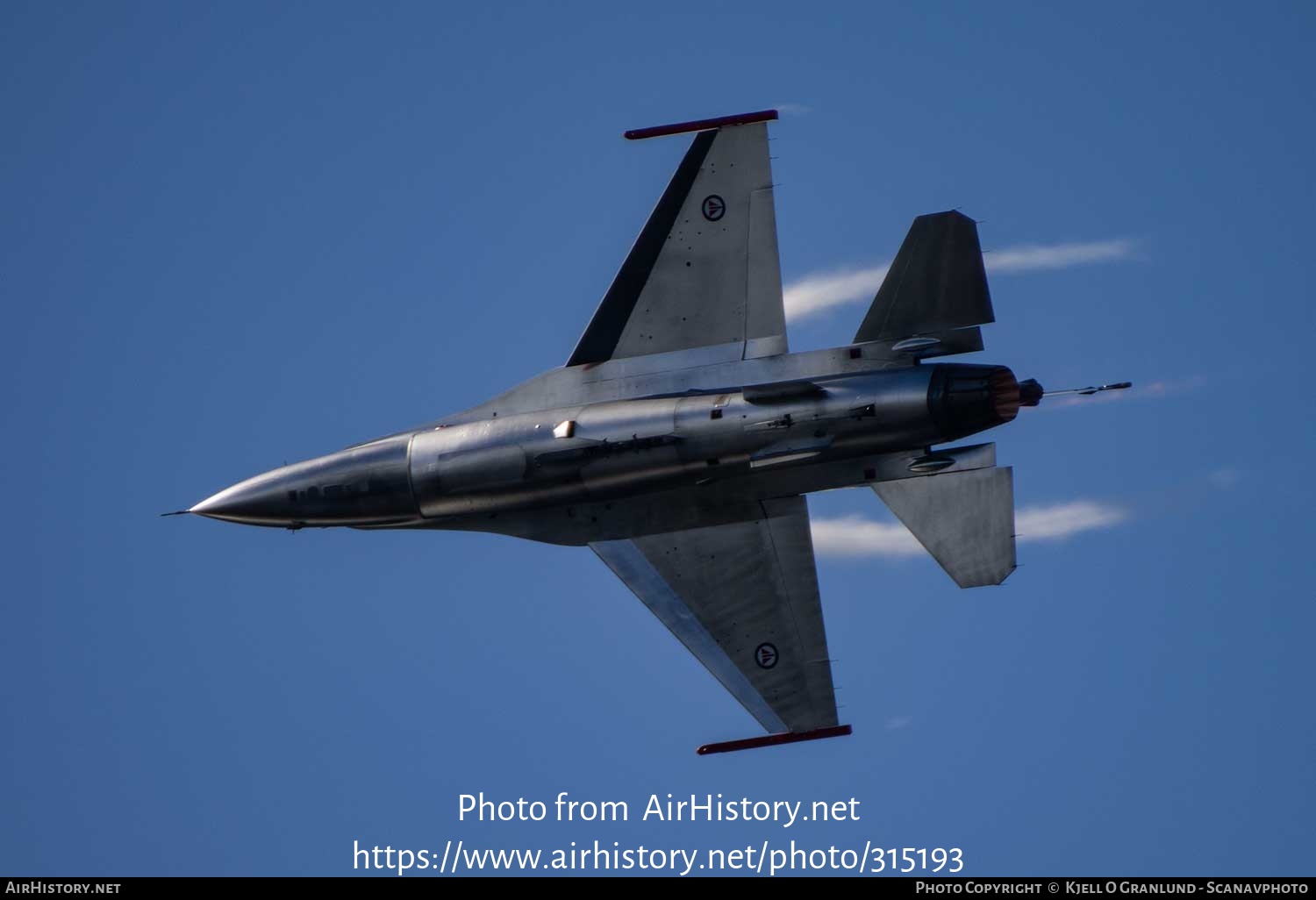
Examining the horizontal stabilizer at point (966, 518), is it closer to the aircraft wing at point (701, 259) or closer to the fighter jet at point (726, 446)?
the fighter jet at point (726, 446)

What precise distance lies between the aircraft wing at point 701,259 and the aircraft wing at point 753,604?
119 inches

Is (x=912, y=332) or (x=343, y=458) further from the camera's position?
(x=343, y=458)

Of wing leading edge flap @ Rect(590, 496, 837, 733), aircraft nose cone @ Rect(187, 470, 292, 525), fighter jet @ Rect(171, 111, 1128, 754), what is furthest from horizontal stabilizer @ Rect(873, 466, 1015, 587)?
aircraft nose cone @ Rect(187, 470, 292, 525)

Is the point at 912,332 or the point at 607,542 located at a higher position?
the point at 912,332

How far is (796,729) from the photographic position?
113 feet

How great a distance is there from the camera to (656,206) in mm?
35625

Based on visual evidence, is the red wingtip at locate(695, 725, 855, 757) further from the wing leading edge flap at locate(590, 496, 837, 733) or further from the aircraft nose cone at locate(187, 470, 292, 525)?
the aircraft nose cone at locate(187, 470, 292, 525)

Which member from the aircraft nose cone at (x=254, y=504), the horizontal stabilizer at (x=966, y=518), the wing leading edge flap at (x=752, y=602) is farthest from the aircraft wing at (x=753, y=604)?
the aircraft nose cone at (x=254, y=504)

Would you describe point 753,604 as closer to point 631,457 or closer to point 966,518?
point 631,457

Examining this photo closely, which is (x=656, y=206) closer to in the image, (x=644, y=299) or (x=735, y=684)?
(x=644, y=299)

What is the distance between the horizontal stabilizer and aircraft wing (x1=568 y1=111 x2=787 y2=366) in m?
4.01

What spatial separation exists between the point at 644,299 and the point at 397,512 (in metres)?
5.39
